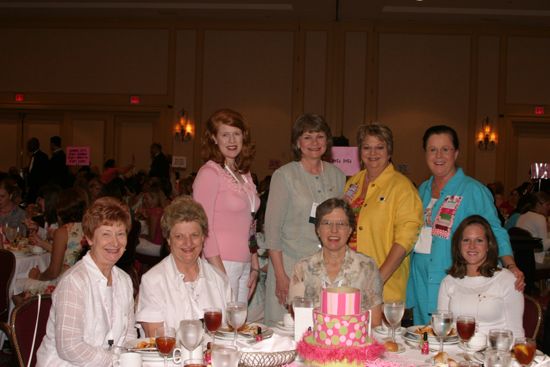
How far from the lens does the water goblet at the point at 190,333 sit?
237cm

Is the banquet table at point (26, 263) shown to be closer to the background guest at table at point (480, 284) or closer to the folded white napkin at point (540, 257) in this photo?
the background guest at table at point (480, 284)

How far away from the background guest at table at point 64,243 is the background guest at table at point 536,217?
475 centimetres

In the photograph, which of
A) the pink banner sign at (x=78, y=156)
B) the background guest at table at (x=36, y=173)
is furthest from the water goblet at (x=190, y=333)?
the background guest at table at (x=36, y=173)

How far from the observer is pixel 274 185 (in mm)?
4000

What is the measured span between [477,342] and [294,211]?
1.43 meters

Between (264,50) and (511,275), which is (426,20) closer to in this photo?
(264,50)

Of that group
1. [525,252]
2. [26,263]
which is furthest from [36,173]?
[525,252]

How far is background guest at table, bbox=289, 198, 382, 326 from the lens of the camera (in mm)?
3334

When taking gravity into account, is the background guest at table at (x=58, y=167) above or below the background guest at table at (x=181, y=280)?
above

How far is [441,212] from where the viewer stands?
12.9ft

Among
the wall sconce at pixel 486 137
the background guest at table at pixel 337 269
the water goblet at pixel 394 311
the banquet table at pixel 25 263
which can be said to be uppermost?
the wall sconce at pixel 486 137

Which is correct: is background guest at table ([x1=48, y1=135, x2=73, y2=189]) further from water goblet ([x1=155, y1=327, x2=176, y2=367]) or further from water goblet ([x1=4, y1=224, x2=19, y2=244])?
water goblet ([x1=155, y1=327, x2=176, y2=367])

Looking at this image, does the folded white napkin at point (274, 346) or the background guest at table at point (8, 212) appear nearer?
the folded white napkin at point (274, 346)

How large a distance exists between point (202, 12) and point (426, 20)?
179 inches
